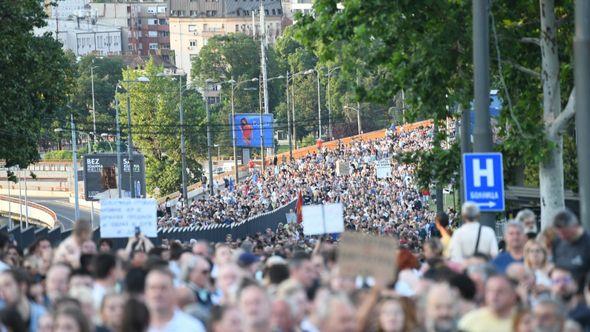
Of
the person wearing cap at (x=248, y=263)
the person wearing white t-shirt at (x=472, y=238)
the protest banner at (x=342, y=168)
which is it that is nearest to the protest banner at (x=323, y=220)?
the person wearing white t-shirt at (x=472, y=238)

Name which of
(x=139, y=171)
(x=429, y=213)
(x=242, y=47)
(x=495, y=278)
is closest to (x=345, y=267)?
(x=495, y=278)

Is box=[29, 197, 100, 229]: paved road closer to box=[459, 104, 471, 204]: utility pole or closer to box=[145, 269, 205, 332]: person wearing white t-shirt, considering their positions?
box=[459, 104, 471, 204]: utility pole

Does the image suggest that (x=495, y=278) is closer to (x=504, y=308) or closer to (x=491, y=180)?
(x=504, y=308)

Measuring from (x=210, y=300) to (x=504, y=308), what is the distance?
11.4 feet

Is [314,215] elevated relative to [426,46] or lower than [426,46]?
lower

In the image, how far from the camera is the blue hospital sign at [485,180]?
2186 centimetres

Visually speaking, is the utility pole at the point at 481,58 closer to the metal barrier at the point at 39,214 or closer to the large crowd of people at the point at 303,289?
the large crowd of people at the point at 303,289


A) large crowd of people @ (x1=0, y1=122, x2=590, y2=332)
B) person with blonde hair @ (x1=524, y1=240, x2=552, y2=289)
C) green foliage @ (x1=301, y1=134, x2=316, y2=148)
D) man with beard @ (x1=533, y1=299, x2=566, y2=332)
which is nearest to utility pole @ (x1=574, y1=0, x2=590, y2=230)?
large crowd of people @ (x1=0, y1=122, x2=590, y2=332)

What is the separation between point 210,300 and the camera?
621 inches

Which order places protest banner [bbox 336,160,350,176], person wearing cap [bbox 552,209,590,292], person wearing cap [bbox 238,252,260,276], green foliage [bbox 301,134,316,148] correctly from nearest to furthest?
person wearing cap [bbox 238,252,260,276]
person wearing cap [bbox 552,209,590,292]
protest banner [bbox 336,160,350,176]
green foliage [bbox 301,134,316,148]

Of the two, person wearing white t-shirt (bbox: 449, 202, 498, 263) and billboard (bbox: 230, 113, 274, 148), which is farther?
billboard (bbox: 230, 113, 274, 148)

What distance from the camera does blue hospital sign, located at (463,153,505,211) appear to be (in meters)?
21.9

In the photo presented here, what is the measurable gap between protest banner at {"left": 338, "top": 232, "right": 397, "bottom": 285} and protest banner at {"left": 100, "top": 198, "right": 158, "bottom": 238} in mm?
9476

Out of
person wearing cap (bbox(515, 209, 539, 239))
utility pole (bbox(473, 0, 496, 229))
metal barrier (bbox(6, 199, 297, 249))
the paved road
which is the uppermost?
utility pole (bbox(473, 0, 496, 229))
